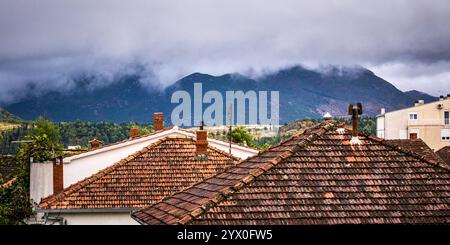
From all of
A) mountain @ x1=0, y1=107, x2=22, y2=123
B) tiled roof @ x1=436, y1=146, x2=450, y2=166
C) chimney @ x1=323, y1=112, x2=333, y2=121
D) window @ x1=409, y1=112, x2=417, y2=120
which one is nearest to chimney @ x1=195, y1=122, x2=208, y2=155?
mountain @ x1=0, y1=107, x2=22, y2=123

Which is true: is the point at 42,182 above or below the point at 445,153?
below

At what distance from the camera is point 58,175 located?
15867 mm

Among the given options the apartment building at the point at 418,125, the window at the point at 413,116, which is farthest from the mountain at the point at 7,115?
the window at the point at 413,116

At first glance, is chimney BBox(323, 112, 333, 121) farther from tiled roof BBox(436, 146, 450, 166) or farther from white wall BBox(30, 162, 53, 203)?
tiled roof BBox(436, 146, 450, 166)

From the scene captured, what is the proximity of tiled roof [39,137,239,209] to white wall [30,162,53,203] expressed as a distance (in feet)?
8.63

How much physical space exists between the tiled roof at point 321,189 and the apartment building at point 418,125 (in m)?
10.4

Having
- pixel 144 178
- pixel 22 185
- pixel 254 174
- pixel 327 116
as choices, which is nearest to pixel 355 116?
pixel 254 174

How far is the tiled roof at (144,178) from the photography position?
13.3 meters

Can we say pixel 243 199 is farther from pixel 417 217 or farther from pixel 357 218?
pixel 417 217

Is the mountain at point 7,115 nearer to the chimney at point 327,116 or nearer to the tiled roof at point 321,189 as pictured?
the tiled roof at point 321,189

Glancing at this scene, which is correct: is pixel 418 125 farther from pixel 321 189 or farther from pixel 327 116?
pixel 321 189

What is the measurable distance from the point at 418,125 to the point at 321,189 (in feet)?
60.3

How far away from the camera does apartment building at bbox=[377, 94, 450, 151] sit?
772 inches
